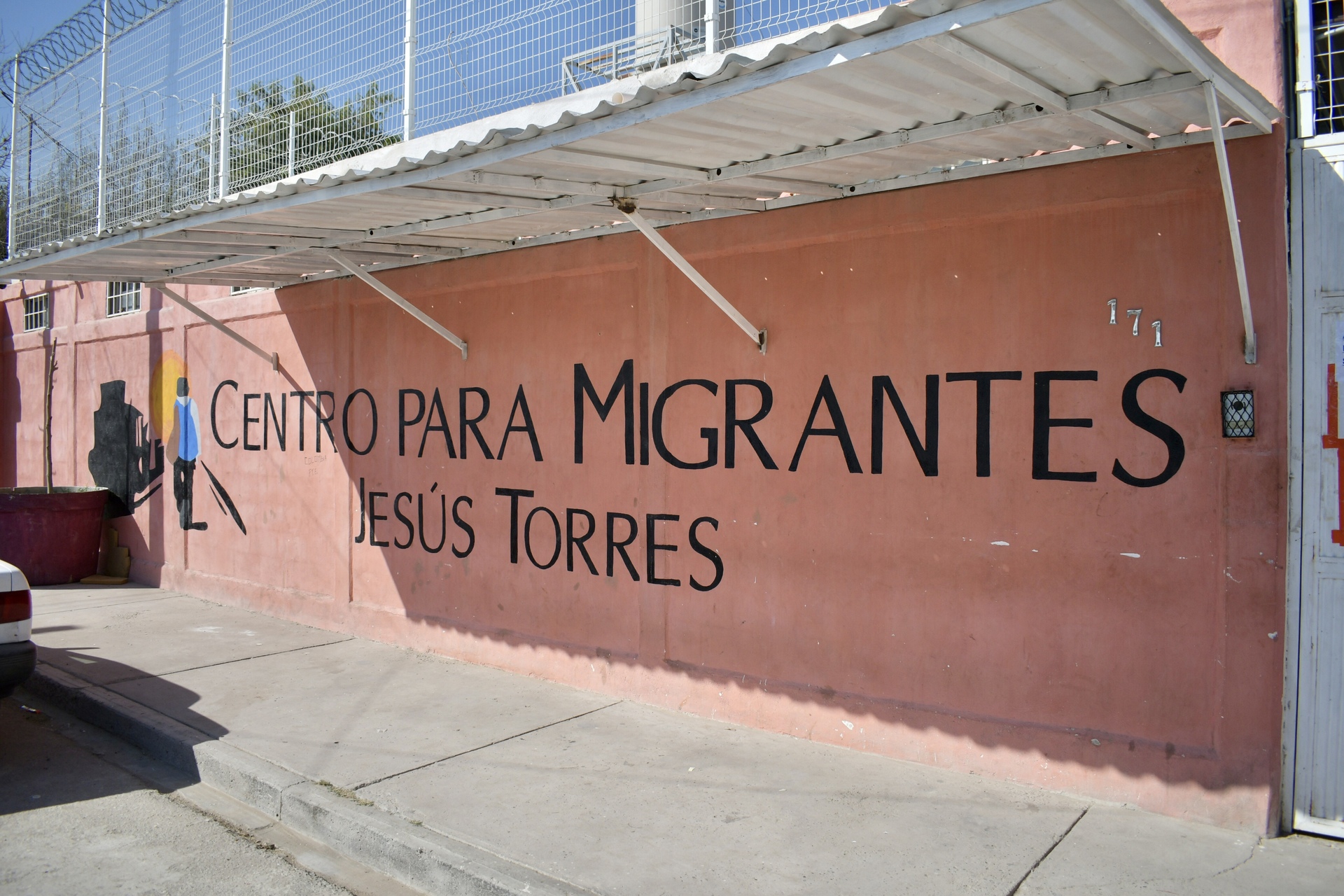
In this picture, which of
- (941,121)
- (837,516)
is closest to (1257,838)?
(837,516)

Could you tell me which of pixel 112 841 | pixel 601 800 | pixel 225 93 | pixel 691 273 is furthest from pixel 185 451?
pixel 601 800

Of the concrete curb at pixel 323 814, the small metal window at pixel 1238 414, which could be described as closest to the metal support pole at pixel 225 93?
the concrete curb at pixel 323 814

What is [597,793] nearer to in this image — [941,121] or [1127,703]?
[1127,703]

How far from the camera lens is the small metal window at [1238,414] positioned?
4.14 meters

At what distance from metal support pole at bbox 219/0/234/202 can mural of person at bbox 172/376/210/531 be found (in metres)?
2.43

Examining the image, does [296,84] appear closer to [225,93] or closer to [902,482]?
[225,93]

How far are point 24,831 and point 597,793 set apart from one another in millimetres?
2776

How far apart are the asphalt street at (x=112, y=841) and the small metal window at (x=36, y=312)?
402 inches

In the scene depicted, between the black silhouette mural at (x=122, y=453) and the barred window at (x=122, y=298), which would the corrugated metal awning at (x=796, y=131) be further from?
the barred window at (x=122, y=298)

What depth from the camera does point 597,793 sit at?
4762 millimetres

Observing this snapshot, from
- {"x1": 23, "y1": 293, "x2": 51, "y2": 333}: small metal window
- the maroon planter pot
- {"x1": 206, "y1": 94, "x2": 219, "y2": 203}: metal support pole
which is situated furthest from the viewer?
{"x1": 23, "y1": 293, "x2": 51, "y2": 333}: small metal window

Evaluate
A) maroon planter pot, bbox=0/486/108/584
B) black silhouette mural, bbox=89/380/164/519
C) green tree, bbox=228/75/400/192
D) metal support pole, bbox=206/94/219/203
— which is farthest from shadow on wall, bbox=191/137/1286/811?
maroon planter pot, bbox=0/486/108/584

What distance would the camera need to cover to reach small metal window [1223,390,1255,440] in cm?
414

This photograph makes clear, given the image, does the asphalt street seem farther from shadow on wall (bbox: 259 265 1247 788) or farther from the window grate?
the window grate
